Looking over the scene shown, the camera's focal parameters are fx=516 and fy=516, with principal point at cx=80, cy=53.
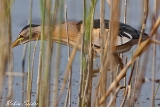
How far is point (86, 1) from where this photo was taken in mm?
2260

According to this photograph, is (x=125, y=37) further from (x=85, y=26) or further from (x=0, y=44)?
(x=0, y=44)

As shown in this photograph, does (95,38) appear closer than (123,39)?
Yes

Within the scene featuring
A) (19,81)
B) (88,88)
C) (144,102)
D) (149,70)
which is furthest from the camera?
(149,70)

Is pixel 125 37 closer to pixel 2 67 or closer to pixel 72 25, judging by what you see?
pixel 72 25

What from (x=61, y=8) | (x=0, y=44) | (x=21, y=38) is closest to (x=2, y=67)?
(x=0, y=44)

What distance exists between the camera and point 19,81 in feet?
13.7

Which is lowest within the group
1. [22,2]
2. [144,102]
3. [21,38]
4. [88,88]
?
[144,102]

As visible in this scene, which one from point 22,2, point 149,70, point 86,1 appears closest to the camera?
point 86,1

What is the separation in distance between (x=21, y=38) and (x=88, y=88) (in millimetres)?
1179

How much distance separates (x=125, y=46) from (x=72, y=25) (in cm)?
40

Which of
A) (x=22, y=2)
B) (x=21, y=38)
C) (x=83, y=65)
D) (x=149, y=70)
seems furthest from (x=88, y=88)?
(x=22, y=2)

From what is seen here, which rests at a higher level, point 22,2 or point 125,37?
point 22,2

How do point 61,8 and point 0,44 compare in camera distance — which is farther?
point 0,44

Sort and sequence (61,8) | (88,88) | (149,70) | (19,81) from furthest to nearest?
(149,70)
(19,81)
(88,88)
(61,8)
